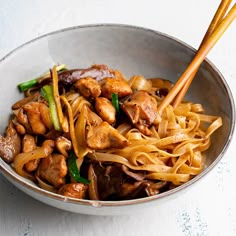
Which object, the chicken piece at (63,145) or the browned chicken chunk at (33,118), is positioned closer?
the chicken piece at (63,145)

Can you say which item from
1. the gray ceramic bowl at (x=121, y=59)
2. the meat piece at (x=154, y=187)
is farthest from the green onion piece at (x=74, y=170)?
the gray ceramic bowl at (x=121, y=59)

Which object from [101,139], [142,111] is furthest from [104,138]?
[142,111]

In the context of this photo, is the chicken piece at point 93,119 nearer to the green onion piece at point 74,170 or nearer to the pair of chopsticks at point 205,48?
the green onion piece at point 74,170

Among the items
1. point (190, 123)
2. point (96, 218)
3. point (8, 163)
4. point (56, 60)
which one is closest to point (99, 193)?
point (96, 218)

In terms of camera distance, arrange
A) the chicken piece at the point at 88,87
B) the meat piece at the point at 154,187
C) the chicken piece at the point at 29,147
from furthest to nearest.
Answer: the chicken piece at the point at 88,87 < the chicken piece at the point at 29,147 < the meat piece at the point at 154,187

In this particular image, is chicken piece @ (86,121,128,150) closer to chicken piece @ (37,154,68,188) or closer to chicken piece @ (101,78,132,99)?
chicken piece @ (37,154,68,188)

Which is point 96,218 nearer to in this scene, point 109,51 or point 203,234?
point 203,234

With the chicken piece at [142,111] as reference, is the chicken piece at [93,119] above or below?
below
